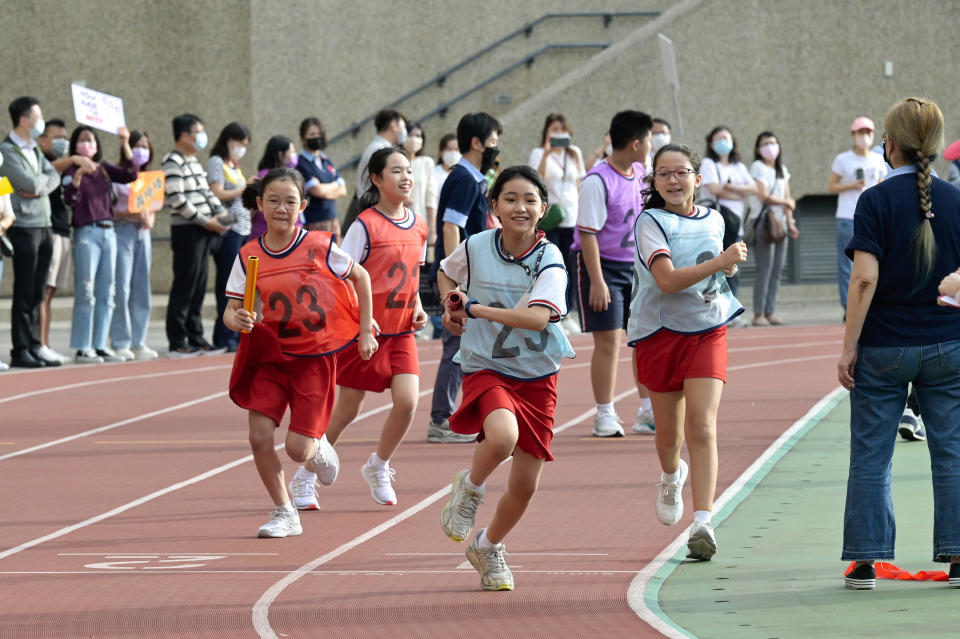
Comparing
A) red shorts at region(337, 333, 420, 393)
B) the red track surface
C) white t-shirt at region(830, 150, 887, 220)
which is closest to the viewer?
the red track surface

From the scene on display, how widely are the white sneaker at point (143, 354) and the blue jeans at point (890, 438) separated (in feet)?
39.0

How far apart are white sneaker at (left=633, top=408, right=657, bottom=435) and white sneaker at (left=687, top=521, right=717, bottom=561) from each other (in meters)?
4.18

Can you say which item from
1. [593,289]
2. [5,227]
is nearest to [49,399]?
[5,227]

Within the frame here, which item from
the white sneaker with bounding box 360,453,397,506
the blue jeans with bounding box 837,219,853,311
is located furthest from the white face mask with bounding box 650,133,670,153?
the white sneaker with bounding box 360,453,397,506

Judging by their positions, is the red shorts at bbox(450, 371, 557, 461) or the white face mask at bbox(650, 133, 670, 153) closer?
the red shorts at bbox(450, 371, 557, 461)

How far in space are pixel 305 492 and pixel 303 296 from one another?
A: 1230 millimetres

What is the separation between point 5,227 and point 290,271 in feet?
25.1

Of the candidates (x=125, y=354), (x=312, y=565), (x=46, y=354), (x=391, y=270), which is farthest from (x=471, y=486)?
(x=125, y=354)

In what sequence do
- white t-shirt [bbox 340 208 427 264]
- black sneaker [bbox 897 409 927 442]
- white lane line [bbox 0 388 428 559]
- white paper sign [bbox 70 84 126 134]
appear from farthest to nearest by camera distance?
white paper sign [bbox 70 84 126 134] < black sneaker [bbox 897 409 927 442] < white t-shirt [bbox 340 208 427 264] < white lane line [bbox 0 388 428 559]

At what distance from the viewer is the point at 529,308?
7.03 meters

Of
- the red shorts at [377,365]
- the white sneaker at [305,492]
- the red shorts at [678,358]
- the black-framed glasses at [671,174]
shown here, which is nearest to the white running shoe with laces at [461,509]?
the red shorts at [678,358]

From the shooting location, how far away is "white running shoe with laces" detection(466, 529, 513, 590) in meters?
6.99

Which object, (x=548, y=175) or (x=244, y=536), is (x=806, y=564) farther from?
(x=548, y=175)

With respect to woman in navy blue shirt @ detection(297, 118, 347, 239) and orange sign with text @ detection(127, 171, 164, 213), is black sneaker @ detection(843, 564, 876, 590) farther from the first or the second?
orange sign with text @ detection(127, 171, 164, 213)
